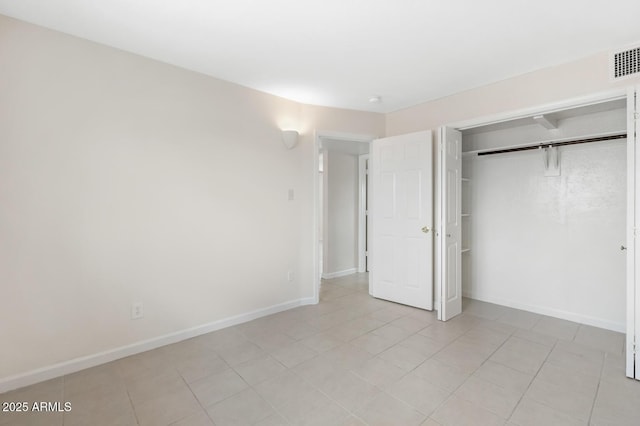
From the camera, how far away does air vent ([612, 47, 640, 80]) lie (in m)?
2.39

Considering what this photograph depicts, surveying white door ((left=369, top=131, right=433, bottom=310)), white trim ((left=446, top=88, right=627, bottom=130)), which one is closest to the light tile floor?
white door ((left=369, top=131, right=433, bottom=310))

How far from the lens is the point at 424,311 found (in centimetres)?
362

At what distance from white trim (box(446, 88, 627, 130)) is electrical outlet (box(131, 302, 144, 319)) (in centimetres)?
355

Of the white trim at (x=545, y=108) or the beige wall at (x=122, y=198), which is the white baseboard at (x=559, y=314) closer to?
the white trim at (x=545, y=108)

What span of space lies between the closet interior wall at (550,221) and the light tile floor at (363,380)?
436 mm

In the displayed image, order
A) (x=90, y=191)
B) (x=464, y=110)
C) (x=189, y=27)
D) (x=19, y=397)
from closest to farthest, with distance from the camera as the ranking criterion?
(x=19, y=397) → (x=189, y=27) → (x=90, y=191) → (x=464, y=110)

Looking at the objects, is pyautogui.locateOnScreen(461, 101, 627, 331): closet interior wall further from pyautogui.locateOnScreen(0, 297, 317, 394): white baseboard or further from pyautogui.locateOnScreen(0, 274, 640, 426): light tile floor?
pyautogui.locateOnScreen(0, 297, 317, 394): white baseboard

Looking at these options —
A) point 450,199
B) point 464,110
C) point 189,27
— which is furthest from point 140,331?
point 464,110

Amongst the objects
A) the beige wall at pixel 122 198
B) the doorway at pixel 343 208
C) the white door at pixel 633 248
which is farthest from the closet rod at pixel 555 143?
the beige wall at pixel 122 198

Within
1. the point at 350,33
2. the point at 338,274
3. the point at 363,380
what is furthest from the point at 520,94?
the point at 338,274

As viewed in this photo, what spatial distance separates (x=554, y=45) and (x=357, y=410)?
10.1ft

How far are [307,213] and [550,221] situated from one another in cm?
277

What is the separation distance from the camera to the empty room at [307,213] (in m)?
2.03

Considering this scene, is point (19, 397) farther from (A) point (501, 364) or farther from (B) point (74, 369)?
(A) point (501, 364)
